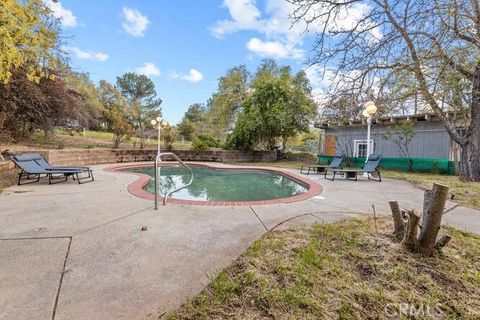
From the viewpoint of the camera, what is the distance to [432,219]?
2393 mm

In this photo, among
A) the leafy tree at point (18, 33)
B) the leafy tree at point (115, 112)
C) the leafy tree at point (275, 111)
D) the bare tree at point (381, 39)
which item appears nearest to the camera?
the leafy tree at point (18, 33)

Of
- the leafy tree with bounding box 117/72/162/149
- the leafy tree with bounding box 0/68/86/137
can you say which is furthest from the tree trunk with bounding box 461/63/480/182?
the leafy tree with bounding box 117/72/162/149

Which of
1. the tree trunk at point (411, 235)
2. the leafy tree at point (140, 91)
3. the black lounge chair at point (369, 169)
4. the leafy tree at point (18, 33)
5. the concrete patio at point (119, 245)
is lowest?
the concrete patio at point (119, 245)

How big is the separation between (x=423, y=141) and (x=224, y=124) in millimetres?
13693

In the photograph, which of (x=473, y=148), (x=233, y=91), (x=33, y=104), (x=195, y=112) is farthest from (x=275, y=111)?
(x=195, y=112)

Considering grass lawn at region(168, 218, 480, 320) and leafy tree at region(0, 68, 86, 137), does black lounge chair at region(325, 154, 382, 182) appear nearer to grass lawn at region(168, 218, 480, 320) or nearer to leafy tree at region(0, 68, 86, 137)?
grass lawn at region(168, 218, 480, 320)

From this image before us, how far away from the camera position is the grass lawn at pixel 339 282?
5.82 feet

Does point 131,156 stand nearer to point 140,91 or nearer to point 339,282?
point 339,282

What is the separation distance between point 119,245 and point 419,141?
14678 millimetres

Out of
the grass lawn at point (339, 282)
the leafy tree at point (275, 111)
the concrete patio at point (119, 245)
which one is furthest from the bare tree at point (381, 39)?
the leafy tree at point (275, 111)

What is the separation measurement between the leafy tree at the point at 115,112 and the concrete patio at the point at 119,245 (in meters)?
12.1

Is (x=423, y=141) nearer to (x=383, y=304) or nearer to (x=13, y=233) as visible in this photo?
(x=383, y=304)

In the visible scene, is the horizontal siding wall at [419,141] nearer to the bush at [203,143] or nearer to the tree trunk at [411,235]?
the bush at [203,143]

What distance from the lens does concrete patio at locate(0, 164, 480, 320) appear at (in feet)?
5.97
